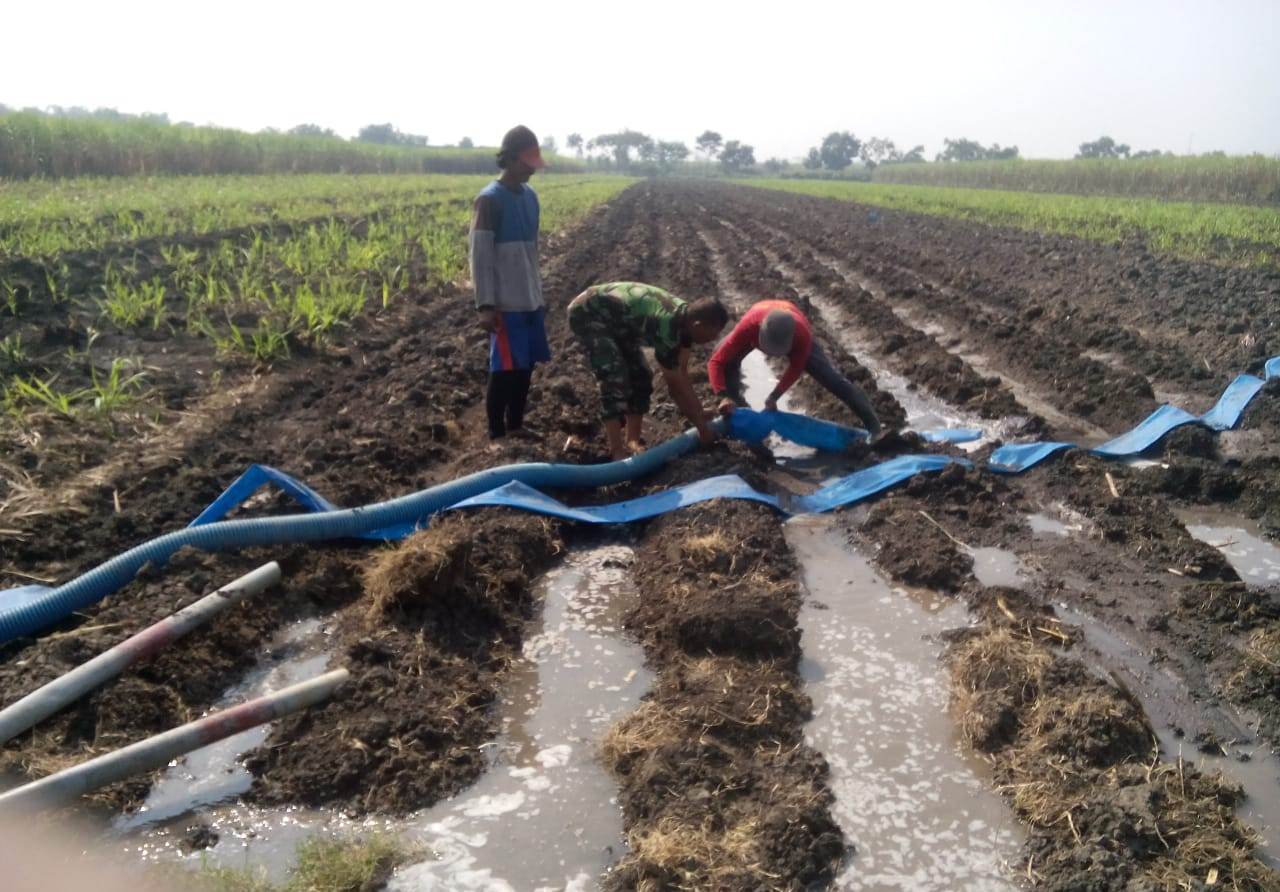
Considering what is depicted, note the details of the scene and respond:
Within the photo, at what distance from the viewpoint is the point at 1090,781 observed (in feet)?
8.87

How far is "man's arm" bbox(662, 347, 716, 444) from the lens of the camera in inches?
199

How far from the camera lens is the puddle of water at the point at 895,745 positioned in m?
2.53

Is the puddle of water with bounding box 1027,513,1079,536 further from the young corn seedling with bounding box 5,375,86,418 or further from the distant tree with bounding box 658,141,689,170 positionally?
the distant tree with bounding box 658,141,689,170

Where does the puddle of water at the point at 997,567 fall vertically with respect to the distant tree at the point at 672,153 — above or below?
below

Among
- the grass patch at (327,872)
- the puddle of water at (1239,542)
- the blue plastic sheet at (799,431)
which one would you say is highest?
the blue plastic sheet at (799,431)

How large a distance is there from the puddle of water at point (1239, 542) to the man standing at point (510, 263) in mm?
3560

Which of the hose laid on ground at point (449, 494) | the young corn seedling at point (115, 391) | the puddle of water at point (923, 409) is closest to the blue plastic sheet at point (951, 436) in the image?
the puddle of water at point (923, 409)

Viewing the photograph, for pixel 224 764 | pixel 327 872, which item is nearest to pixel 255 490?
pixel 224 764

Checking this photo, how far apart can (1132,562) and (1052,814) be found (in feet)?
6.82

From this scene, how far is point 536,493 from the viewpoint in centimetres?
466

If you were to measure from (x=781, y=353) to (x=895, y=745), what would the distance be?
2.75 metres

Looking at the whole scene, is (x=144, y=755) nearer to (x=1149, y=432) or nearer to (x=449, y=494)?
(x=449, y=494)

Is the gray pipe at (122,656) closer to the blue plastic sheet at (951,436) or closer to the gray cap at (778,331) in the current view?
the gray cap at (778,331)

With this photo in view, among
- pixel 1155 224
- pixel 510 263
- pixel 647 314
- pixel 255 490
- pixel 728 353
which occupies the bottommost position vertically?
pixel 255 490
